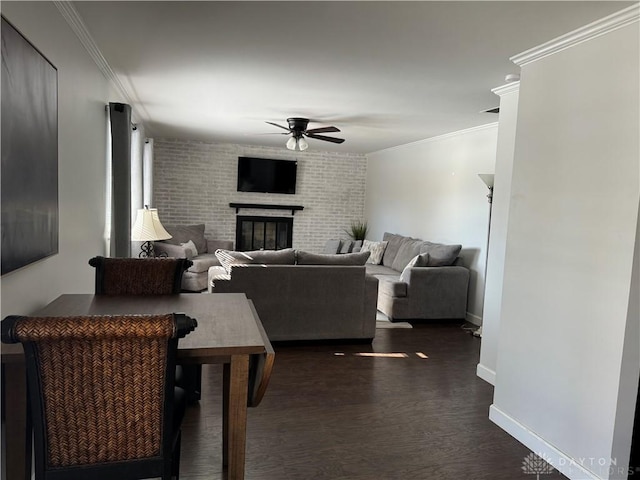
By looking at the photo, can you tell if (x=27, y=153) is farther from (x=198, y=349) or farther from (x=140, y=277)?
(x=198, y=349)

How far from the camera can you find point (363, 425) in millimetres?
2797

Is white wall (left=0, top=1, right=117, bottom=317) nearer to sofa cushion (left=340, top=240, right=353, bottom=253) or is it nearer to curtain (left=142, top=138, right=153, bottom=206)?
curtain (left=142, top=138, right=153, bottom=206)

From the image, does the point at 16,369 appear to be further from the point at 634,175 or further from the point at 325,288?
the point at 325,288

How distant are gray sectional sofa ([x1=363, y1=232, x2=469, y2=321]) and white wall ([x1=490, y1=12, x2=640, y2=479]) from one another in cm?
232

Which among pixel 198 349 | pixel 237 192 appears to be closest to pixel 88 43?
pixel 198 349

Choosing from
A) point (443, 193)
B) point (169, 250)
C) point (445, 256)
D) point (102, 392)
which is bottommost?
point (169, 250)

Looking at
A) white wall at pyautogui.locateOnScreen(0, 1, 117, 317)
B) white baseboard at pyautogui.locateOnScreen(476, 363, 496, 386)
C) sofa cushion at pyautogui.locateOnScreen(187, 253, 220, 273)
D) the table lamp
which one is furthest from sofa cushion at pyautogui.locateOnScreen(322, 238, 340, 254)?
white wall at pyautogui.locateOnScreen(0, 1, 117, 317)

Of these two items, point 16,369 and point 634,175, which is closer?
point 16,369

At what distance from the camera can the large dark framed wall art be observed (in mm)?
1556

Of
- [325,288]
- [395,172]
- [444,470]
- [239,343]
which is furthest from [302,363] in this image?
[395,172]

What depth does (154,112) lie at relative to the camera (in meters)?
5.14

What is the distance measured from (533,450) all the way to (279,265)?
8.12ft

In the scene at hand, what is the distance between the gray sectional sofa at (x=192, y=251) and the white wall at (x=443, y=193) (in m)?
2.80

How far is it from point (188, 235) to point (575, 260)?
5.82m
